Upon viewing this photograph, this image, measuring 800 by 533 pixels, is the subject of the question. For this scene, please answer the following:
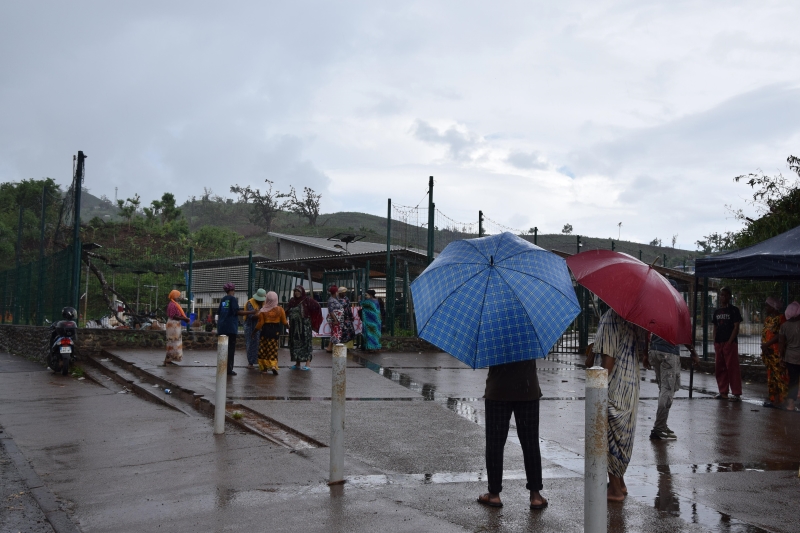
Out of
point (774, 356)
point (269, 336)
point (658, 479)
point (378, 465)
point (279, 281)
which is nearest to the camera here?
point (658, 479)

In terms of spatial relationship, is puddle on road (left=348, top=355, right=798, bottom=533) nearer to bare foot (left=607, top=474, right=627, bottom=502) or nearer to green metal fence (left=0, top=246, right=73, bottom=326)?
bare foot (left=607, top=474, right=627, bottom=502)

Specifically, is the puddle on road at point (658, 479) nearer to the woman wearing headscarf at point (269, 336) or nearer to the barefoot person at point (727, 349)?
the barefoot person at point (727, 349)

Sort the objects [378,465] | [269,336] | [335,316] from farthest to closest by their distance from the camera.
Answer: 1. [335,316]
2. [269,336]
3. [378,465]

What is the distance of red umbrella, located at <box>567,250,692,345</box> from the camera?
5410 mm

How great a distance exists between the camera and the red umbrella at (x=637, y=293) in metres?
5.41

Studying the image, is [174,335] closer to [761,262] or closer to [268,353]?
[268,353]

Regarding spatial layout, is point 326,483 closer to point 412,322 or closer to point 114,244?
point 412,322

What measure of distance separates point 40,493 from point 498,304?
3.77 meters

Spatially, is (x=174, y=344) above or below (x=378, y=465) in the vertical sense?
above

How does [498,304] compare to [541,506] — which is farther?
[541,506]

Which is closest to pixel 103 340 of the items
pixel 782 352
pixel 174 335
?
pixel 174 335

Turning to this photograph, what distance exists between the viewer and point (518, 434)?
550 centimetres

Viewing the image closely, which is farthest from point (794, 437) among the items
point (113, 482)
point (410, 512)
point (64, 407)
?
point (64, 407)

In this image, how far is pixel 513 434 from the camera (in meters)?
8.34
